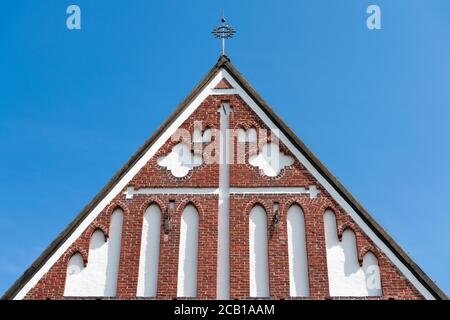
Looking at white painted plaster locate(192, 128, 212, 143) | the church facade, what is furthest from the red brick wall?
white painted plaster locate(192, 128, 212, 143)

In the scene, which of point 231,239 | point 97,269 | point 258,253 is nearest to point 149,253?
point 97,269

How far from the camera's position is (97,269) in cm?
1409

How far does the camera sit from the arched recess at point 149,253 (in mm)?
13876

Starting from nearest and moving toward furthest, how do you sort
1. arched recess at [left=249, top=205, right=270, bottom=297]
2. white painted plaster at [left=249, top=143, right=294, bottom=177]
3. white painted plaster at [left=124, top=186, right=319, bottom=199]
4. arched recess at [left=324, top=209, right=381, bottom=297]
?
1. arched recess at [left=324, top=209, right=381, bottom=297]
2. arched recess at [left=249, top=205, right=270, bottom=297]
3. white painted plaster at [left=124, top=186, right=319, bottom=199]
4. white painted plaster at [left=249, top=143, right=294, bottom=177]

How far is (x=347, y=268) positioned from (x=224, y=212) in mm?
3122

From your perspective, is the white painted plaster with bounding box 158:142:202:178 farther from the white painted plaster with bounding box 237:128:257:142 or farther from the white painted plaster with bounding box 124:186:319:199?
the white painted plaster with bounding box 237:128:257:142

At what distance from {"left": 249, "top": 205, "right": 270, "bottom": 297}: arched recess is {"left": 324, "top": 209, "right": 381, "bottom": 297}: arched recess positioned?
1.43 metres

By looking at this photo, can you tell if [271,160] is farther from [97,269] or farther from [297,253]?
[97,269]

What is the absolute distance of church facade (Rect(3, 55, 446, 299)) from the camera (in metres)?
13.8

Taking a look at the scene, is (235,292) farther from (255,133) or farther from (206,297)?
(255,133)

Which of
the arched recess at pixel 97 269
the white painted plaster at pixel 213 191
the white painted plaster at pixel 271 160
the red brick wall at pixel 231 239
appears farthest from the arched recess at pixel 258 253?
the arched recess at pixel 97 269

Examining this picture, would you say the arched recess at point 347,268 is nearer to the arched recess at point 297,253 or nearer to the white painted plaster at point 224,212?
the arched recess at point 297,253

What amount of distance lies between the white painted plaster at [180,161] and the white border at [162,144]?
0.36 meters
